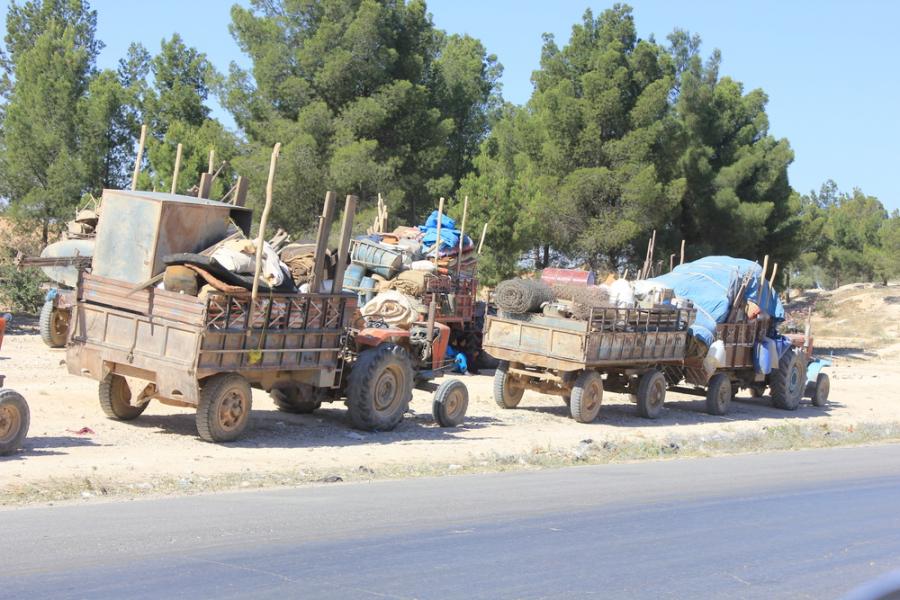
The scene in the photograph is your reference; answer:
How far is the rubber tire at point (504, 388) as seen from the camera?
19969 mm

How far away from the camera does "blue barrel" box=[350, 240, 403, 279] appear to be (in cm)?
2333

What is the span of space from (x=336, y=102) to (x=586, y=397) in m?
17.1

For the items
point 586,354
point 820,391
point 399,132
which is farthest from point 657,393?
point 399,132

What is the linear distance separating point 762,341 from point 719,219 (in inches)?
760

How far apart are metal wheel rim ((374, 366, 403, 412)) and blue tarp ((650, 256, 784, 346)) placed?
8.47m

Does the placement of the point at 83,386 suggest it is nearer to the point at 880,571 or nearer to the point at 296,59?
the point at 880,571

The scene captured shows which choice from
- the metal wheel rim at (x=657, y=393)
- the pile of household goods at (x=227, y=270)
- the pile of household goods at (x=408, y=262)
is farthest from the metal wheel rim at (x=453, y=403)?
the metal wheel rim at (x=657, y=393)

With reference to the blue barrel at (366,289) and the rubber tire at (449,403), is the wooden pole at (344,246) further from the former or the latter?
the blue barrel at (366,289)

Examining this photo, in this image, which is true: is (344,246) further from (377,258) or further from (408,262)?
(408,262)

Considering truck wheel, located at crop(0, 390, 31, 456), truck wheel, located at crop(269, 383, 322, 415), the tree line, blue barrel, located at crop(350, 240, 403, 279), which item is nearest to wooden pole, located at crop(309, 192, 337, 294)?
truck wheel, located at crop(269, 383, 322, 415)

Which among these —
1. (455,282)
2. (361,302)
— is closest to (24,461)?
(361,302)

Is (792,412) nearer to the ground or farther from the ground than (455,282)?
nearer to the ground

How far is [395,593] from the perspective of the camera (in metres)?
6.87

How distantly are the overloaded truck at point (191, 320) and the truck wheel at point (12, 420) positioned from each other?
1.86 metres
